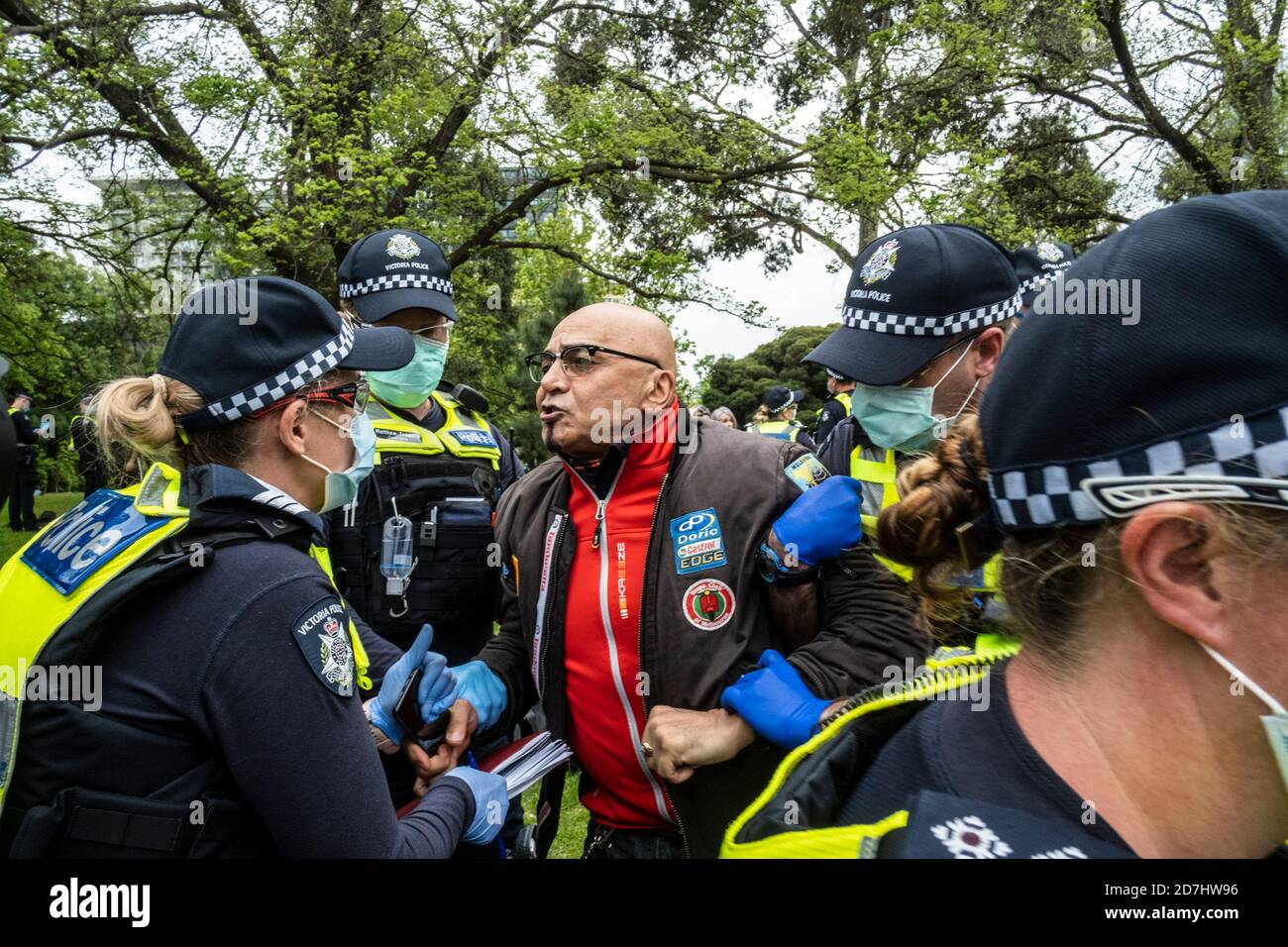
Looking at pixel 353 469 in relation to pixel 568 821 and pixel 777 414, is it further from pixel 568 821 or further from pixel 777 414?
pixel 777 414

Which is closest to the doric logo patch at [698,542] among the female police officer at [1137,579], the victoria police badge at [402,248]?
the female police officer at [1137,579]

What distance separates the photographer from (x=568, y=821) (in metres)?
4.99

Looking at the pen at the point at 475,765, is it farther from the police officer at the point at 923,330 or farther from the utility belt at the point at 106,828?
the police officer at the point at 923,330

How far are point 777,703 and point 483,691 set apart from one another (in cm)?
92

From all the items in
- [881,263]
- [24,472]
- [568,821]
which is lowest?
[568,821]

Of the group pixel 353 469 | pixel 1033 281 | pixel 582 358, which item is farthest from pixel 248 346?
pixel 1033 281

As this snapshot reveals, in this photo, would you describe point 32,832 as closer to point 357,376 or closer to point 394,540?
point 357,376

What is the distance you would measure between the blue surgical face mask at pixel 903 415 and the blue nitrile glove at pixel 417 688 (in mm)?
1483

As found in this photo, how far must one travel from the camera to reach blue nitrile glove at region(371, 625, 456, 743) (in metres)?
2.38

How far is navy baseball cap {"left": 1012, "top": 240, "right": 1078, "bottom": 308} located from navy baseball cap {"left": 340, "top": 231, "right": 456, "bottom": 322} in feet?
8.23

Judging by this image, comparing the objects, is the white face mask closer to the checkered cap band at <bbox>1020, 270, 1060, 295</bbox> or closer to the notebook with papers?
the notebook with papers

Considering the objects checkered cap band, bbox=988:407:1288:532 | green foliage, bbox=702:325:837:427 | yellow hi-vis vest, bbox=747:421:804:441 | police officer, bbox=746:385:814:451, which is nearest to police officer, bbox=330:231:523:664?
checkered cap band, bbox=988:407:1288:532

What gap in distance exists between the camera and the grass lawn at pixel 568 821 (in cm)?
464

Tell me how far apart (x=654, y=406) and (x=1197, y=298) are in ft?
6.20
